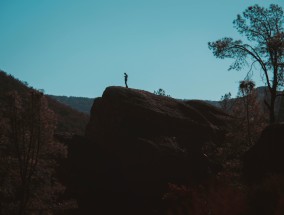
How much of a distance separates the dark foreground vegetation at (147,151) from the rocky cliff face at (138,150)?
79 mm

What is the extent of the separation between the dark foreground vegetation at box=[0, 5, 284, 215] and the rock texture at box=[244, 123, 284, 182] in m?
0.05

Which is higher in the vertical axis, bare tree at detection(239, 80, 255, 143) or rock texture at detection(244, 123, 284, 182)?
bare tree at detection(239, 80, 255, 143)

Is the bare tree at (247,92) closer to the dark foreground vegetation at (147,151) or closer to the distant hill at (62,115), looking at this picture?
the dark foreground vegetation at (147,151)

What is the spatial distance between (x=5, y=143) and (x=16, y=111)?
183 centimetres

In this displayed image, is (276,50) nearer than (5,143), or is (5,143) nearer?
(5,143)

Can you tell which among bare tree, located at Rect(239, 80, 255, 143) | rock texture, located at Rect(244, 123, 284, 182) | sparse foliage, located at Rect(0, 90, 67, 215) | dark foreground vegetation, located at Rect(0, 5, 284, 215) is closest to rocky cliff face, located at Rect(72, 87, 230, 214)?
dark foreground vegetation, located at Rect(0, 5, 284, 215)

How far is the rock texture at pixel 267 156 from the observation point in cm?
1692

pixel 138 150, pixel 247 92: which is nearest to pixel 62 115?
pixel 138 150

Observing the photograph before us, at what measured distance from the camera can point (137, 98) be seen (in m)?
32.2

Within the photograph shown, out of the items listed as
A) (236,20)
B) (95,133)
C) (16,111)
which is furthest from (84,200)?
(236,20)

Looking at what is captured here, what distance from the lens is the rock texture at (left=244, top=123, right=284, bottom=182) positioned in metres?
16.9

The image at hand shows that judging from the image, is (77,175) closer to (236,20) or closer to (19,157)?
(19,157)

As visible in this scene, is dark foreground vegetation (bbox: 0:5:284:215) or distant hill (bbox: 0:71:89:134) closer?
dark foreground vegetation (bbox: 0:5:284:215)

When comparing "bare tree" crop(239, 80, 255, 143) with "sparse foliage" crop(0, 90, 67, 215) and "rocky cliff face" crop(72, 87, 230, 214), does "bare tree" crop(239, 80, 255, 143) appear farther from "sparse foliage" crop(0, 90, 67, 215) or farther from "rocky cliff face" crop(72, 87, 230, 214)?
"sparse foliage" crop(0, 90, 67, 215)
